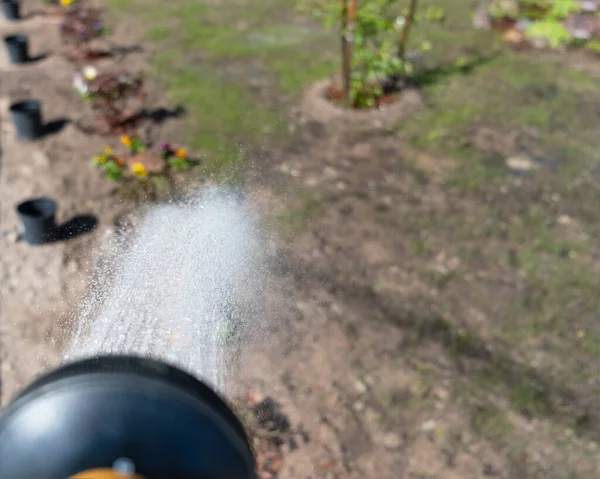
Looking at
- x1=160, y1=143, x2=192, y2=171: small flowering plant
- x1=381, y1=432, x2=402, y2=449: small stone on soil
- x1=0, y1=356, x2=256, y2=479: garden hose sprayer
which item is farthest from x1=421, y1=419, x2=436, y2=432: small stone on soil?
x1=160, y1=143, x2=192, y2=171: small flowering plant

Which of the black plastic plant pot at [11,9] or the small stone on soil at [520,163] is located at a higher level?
the black plastic plant pot at [11,9]

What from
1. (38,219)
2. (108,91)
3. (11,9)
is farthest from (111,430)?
(11,9)

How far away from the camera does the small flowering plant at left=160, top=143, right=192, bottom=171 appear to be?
512 centimetres

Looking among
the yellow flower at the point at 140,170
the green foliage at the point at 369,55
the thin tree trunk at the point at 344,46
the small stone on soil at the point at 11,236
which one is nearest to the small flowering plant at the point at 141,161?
the yellow flower at the point at 140,170

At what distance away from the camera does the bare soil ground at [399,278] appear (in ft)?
10.3

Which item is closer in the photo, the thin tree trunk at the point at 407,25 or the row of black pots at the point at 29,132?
the row of black pots at the point at 29,132

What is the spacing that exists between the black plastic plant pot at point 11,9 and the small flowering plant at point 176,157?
4.78 meters

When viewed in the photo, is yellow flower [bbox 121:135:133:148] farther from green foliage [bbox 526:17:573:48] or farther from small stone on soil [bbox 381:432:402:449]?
green foliage [bbox 526:17:573:48]

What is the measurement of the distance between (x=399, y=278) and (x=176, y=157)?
2.47m

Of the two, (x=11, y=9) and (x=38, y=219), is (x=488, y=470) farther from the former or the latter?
(x=11, y=9)

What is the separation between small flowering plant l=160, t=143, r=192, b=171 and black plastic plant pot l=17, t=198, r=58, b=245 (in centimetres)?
113

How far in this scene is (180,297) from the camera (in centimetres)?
346

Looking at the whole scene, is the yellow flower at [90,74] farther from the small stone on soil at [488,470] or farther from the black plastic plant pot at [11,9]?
the small stone on soil at [488,470]

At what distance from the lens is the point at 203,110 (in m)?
6.02
